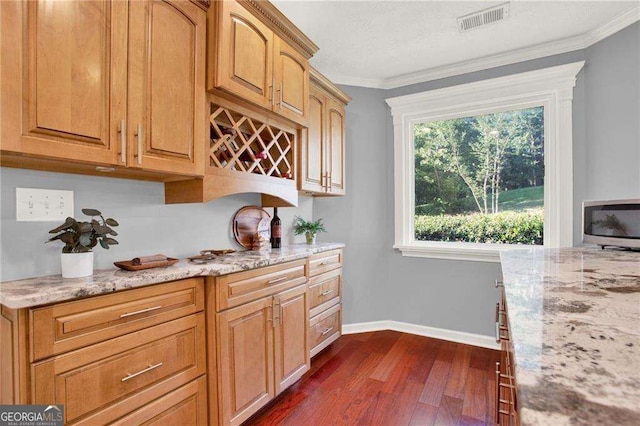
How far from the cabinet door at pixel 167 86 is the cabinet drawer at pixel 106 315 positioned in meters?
0.57

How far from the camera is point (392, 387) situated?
85.6 inches

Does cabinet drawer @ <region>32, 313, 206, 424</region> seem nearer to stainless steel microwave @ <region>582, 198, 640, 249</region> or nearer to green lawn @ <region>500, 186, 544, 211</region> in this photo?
stainless steel microwave @ <region>582, 198, 640, 249</region>

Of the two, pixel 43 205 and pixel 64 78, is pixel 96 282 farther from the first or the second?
pixel 64 78

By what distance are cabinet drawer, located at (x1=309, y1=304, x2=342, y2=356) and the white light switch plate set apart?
1.71 meters

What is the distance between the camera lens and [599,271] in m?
1.20

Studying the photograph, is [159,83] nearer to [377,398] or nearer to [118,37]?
[118,37]

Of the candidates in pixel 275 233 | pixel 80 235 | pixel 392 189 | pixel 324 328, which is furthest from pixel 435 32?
pixel 80 235

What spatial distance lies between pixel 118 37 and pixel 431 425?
255 cm

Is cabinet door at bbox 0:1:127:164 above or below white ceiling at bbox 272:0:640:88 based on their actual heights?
below

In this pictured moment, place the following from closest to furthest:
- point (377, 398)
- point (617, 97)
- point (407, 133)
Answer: point (377, 398) < point (617, 97) < point (407, 133)

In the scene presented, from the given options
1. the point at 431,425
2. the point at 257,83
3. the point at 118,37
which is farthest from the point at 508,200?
the point at 118,37

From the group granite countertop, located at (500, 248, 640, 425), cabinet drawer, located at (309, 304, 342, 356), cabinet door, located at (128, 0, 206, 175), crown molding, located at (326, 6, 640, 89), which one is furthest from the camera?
cabinet drawer, located at (309, 304, 342, 356)

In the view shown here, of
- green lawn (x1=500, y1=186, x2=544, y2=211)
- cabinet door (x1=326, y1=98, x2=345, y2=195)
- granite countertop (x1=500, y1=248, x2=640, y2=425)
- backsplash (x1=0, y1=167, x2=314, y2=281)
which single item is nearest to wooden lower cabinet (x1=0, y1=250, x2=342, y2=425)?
backsplash (x1=0, y1=167, x2=314, y2=281)

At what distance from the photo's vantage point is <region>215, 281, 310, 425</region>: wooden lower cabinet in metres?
1.56
